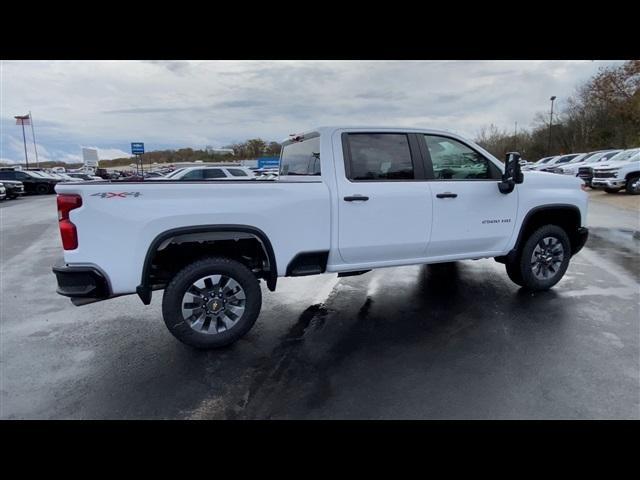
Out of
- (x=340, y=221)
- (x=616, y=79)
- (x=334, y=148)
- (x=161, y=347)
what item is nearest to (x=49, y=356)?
(x=161, y=347)

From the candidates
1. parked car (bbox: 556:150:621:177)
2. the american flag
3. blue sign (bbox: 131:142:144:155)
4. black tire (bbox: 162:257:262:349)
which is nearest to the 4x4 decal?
black tire (bbox: 162:257:262:349)

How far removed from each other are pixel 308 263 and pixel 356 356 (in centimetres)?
105

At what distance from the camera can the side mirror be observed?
4.29 metres

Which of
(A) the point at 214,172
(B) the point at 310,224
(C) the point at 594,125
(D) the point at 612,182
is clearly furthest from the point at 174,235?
(C) the point at 594,125

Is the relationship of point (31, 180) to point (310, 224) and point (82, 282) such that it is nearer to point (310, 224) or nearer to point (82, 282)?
point (82, 282)

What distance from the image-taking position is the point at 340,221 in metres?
3.89

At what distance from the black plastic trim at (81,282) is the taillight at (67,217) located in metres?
0.21

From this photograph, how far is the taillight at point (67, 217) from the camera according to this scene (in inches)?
124

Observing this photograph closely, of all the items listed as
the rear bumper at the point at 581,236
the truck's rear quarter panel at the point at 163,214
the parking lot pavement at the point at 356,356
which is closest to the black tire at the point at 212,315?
the parking lot pavement at the point at 356,356

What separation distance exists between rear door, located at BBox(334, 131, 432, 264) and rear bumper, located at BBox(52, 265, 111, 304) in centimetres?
223

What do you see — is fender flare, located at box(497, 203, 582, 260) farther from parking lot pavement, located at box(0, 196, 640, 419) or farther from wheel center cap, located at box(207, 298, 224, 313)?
wheel center cap, located at box(207, 298, 224, 313)

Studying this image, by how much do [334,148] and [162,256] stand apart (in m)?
2.08

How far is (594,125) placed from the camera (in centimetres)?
4288
